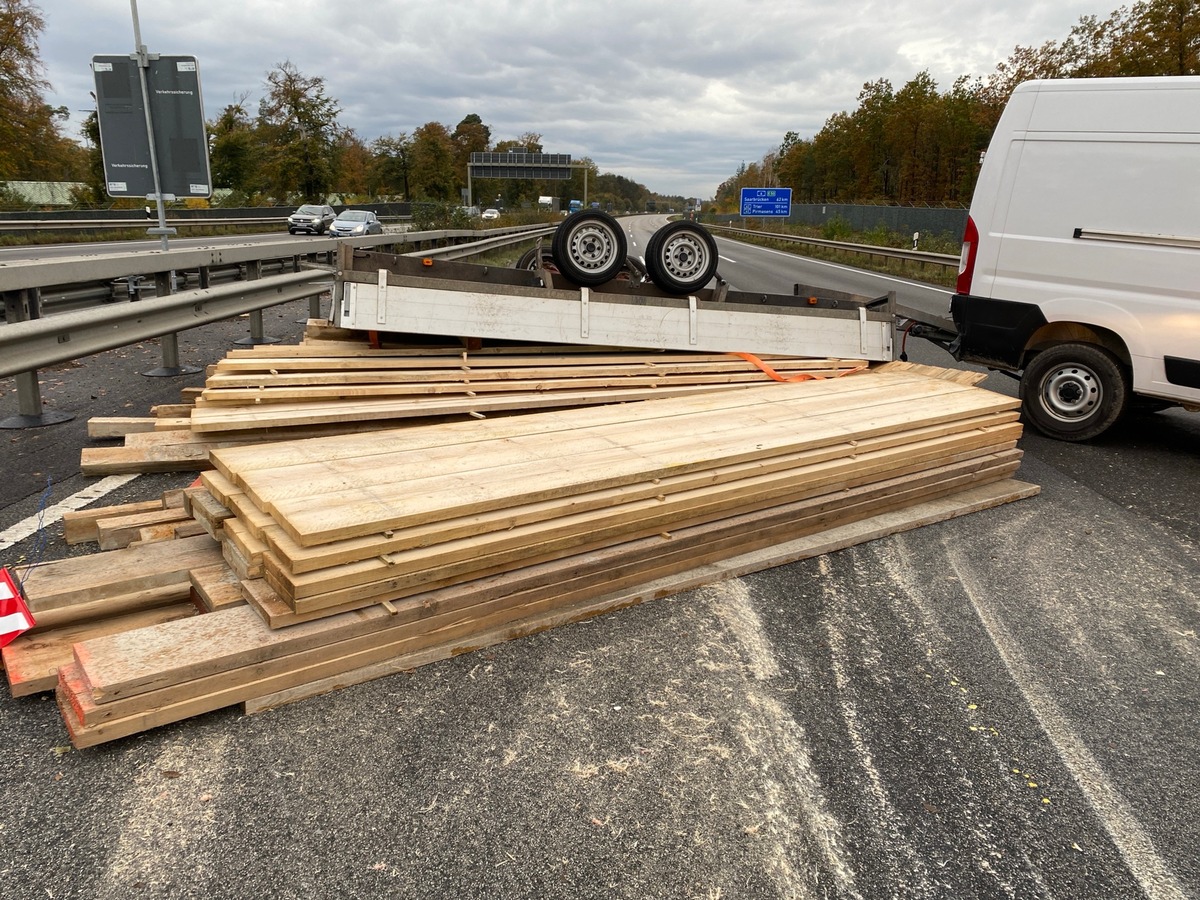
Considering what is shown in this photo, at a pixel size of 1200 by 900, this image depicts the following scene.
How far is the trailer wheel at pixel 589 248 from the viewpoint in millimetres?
7508

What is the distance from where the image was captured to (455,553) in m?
3.33

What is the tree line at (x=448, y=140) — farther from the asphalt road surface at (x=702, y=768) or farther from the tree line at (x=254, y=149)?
the asphalt road surface at (x=702, y=768)

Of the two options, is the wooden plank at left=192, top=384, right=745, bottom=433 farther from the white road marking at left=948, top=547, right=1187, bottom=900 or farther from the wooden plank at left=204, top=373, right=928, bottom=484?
the white road marking at left=948, top=547, right=1187, bottom=900

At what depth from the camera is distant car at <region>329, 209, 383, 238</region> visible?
29402 mm

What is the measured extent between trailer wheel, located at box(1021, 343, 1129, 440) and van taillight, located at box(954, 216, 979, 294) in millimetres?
934

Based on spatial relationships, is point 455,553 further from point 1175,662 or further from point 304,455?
point 1175,662

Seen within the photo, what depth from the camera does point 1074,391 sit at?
714 cm

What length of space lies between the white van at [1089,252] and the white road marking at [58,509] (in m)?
7.25

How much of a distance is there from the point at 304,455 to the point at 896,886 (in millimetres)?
3165

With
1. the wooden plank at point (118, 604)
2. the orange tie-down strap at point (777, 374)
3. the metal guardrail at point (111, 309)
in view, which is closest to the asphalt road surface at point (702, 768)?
the wooden plank at point (118, 604)

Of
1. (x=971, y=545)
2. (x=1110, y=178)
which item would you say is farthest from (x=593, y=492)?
(x=1110, y=178)

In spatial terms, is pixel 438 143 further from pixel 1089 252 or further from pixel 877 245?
pixel 1089 252

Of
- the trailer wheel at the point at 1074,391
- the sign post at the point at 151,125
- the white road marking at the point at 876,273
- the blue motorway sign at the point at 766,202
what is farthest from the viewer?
the blue motorway sign at the point at 766,202

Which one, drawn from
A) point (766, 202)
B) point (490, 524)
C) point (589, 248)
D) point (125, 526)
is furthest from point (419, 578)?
point (766, 202)
